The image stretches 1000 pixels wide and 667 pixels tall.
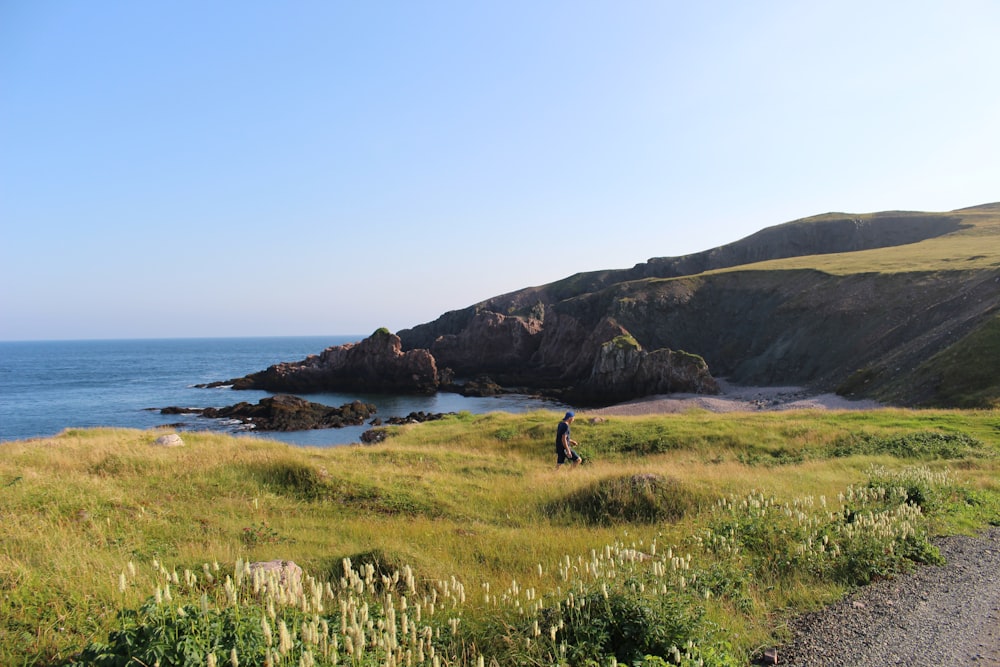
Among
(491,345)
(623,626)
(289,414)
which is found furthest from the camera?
(491,345)

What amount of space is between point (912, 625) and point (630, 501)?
6.14m

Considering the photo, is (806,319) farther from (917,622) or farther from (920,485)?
(917,622)

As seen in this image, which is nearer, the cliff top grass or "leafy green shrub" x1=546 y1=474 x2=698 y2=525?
"leafy green shrub" x1=546 y1=474 x2=698 y2=525

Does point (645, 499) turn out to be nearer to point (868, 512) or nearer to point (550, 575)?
point (868, 512)

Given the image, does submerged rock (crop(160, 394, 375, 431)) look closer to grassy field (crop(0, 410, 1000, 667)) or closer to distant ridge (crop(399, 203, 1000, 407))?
distant ridge (crop(399, 203, 1000, 407))

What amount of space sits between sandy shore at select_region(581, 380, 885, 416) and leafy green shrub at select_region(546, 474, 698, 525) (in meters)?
31.3

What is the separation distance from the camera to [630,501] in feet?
40.8

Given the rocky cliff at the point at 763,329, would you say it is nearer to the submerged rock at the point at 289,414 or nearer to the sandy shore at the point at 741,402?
the sandy shore at the point at 741,402

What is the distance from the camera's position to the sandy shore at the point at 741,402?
4603 centimetres

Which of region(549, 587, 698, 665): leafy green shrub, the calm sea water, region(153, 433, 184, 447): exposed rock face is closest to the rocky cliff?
the calm sea water

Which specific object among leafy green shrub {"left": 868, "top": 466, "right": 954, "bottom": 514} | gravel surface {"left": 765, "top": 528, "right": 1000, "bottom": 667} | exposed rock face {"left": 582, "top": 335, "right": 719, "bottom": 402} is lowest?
exposed rock face {"left": 582, "top": 335, "right": 719, "bottom": 402}

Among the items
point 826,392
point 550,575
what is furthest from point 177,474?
point 826,392

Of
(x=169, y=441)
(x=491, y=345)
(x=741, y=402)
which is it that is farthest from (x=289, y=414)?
(x=491, y=345)

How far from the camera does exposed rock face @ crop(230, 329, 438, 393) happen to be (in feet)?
277
